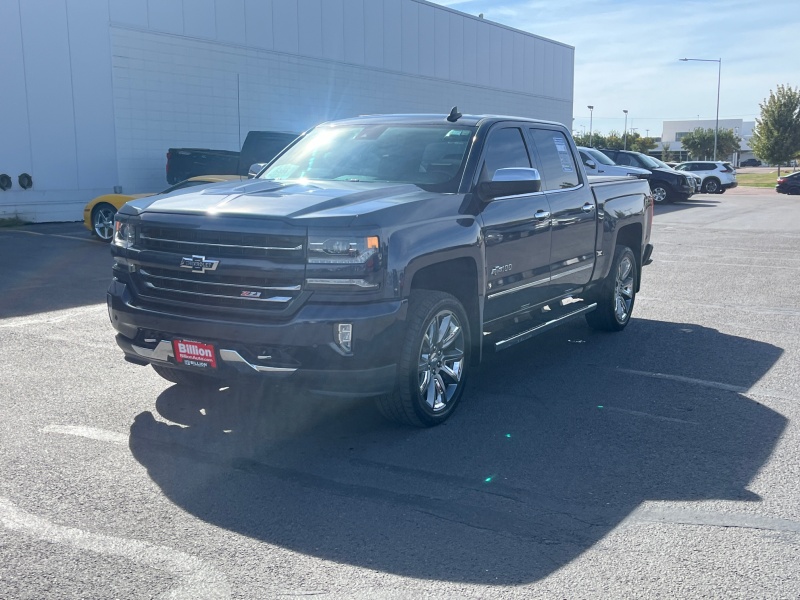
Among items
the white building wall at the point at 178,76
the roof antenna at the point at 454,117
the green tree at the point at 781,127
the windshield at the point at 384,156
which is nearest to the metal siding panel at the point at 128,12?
the white building wall at the point at 178,76

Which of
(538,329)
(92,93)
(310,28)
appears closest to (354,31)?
(310,28)

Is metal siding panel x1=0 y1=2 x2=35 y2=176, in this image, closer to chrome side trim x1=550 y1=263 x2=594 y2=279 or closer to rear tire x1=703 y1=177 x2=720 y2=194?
chrome side trim x1=550 y1=263 x2=594 y2=279

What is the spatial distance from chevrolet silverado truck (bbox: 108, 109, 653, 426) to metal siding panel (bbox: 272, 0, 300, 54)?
67.7 feet

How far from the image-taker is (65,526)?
154 inches

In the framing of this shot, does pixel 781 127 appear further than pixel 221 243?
Yes

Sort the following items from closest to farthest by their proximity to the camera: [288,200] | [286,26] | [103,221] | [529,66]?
1. [288,200]
2. [103,221]
3. [286,26]
4. [529,66]

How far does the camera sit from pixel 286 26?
2650 centimetres

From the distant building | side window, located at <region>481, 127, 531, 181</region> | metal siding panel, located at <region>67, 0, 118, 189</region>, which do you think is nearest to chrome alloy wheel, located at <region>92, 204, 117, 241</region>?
metal siding panel, located at <region>67, 0, 118, 189</region>

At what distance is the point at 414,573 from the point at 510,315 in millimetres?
3044

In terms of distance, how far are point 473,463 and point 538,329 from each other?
203 centimetres

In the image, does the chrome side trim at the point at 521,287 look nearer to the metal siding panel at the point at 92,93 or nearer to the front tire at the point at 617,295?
the front tire at the point at 617,295

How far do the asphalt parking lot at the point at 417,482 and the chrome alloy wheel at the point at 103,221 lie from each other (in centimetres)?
798

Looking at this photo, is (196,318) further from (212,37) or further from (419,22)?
(419,22)

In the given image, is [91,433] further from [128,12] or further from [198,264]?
[128,12]
